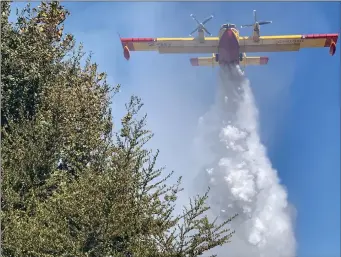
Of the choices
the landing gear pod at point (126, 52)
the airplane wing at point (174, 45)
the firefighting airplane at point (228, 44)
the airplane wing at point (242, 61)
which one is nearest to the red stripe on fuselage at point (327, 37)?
the firefighting airplane at point (228, 44)

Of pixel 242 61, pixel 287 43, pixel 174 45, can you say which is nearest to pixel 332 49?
pixel 287 43

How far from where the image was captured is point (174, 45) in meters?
67.6

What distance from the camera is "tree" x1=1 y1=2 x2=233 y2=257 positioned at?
18.4m

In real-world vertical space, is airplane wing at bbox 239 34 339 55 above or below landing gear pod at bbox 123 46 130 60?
above

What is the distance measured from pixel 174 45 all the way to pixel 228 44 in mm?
7295

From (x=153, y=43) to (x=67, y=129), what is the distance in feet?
144

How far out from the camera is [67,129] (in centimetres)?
2661

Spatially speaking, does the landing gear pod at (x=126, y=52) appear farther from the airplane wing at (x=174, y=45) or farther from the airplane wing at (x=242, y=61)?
the airplane wing at (x=242, y=61)

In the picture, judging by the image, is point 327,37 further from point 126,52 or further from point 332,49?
point 126,52

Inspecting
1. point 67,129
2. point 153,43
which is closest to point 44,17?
point 67,129

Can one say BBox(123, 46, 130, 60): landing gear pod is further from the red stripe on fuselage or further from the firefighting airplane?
the red stripe on fuselage

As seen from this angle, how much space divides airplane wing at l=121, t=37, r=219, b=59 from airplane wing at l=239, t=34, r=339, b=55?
12.1ft

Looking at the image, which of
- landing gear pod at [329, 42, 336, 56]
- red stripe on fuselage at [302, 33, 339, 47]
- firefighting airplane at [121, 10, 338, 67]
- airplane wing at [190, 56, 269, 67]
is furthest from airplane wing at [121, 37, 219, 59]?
landing gear pod at [329, 42, 336, 56]

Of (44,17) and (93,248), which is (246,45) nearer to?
(44,17)
